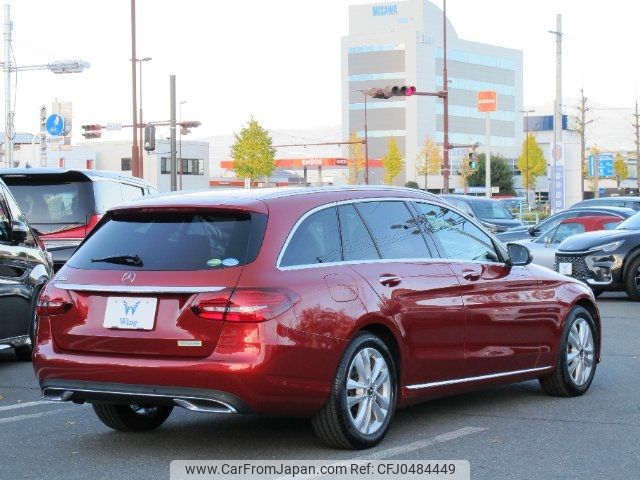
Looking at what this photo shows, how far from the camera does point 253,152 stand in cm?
10206

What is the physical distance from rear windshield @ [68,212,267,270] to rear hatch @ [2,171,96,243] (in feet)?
24.2

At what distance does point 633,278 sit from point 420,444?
37.3 ft

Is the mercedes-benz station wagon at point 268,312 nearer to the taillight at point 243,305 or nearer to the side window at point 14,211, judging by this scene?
the taillight at point 243,305

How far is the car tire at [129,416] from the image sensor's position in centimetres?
747

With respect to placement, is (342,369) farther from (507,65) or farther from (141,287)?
(507,65)

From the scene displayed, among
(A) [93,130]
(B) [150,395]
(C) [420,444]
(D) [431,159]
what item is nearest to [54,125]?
(A) [93,130]

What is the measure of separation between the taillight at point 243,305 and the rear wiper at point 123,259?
52cm

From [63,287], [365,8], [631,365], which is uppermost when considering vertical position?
[365,8]

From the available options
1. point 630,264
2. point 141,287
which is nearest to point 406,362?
point 141,287

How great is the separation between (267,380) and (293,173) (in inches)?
5645

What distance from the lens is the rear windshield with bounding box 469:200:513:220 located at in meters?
33.7

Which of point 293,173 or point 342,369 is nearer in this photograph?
point 342,369

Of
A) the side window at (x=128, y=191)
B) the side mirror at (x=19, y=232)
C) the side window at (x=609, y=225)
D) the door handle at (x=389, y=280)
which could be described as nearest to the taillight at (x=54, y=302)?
the door handle at (x=389, y=280)

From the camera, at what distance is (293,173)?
490ft
